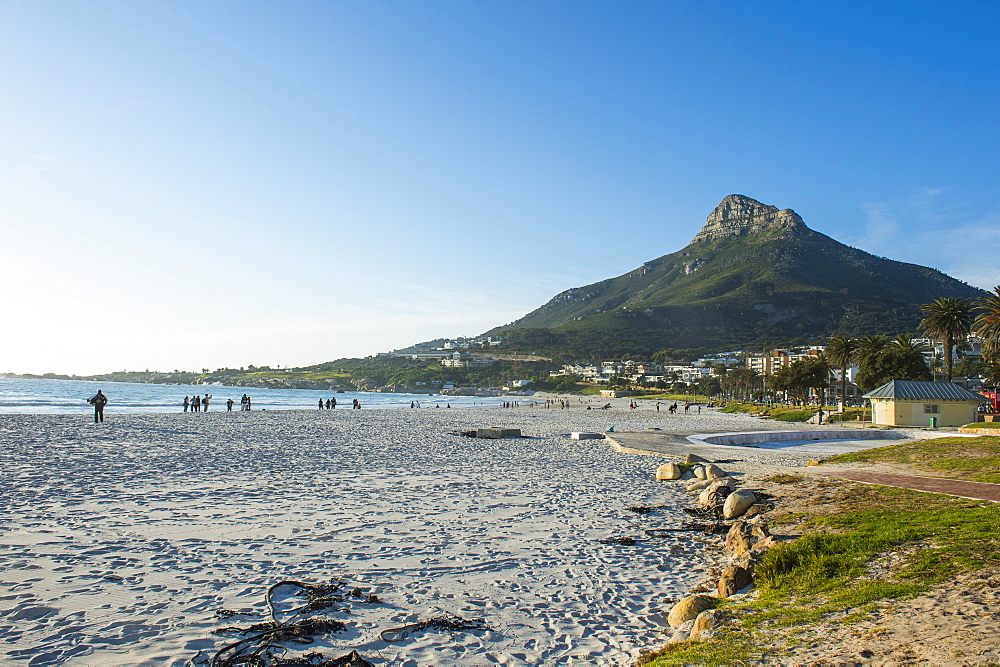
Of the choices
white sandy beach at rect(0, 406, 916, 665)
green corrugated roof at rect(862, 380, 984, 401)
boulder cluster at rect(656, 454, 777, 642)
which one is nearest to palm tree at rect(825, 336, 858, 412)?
green corrugated roof at rect(862, 380, 984, 401)

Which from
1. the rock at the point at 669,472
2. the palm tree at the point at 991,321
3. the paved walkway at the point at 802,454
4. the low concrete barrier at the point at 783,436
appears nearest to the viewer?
the paved walkway at the point at 802,454

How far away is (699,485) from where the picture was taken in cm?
1505

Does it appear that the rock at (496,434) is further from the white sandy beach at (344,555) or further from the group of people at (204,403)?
the group of people at (204,403)

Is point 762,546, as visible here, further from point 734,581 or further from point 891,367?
point 891,367

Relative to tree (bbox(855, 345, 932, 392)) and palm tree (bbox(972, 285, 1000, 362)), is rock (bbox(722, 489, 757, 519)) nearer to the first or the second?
palm tree (bbox(972, 285, 1000, 362))

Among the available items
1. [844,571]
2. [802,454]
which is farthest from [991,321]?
[844,571]

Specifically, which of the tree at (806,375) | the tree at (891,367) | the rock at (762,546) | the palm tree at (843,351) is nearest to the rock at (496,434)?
the rock at (762,546)

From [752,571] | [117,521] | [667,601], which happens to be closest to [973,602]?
[752,571]

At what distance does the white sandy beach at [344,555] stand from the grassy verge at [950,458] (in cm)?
621

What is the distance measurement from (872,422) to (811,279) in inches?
5903

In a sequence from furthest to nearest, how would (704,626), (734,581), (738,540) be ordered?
(738,540) < (734,581) < (704,626)

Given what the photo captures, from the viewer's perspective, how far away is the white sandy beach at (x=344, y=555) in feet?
20.0

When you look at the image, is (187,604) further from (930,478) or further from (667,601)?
(930,478)

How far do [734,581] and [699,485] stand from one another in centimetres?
812
